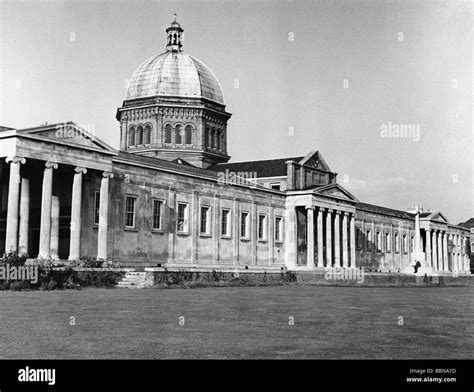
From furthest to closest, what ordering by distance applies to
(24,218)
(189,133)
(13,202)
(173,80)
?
(173,80)
(189,133)
(24,218)
(13,202)

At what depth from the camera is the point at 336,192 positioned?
70688mm

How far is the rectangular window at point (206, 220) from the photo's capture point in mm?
55531

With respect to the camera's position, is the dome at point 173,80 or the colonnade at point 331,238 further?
the dome at point 173,80

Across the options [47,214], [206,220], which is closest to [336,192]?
[206,220]

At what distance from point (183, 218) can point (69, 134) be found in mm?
14466

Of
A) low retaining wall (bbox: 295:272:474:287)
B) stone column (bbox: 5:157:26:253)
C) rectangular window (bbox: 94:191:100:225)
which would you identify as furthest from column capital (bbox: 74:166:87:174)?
low retaining wall (bbox: 295:272:474:287)

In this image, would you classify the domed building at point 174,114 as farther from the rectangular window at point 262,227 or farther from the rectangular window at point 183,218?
the rectangular window at point 183,218

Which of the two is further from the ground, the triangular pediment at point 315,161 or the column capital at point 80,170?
the triangular pediment at point 315,161

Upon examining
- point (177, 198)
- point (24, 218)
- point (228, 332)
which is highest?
point (177, 198)

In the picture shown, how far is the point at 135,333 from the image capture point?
12.2m

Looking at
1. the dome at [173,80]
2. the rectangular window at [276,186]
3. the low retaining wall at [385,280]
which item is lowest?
the low retaining wall at [385,280]

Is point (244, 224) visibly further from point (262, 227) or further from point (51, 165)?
point (51, 165)

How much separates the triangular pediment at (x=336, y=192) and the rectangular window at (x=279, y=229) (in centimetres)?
453

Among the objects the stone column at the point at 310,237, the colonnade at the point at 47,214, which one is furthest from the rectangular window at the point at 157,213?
the stone column at the point at 310,237
